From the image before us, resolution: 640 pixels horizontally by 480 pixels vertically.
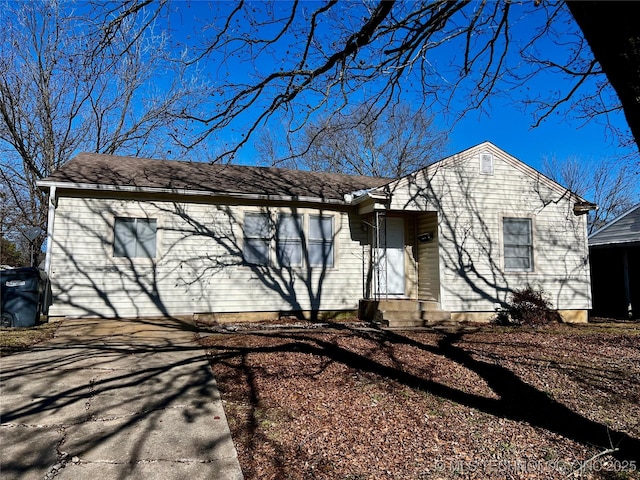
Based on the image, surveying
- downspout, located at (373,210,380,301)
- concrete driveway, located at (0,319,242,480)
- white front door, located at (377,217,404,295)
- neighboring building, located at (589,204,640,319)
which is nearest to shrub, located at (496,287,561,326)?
white front door, located at (377,217,404,295)

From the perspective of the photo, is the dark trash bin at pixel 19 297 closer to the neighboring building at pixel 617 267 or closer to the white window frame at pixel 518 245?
the white window frame at pixel 518 245

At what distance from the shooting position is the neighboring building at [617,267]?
45.7ft

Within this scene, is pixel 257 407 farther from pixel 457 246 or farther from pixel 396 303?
pixel 457 246

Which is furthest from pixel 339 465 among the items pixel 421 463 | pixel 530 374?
pixel 530 374

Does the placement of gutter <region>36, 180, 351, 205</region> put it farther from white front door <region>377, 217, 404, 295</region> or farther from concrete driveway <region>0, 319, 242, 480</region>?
concrete driveway <region>0, 319, 242, 480</region>

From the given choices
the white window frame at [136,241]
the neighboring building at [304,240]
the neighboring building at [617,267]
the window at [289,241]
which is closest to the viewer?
the neighboring building at [304,240]

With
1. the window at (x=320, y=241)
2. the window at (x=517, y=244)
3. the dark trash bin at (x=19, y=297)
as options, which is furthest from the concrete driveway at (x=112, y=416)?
the window at (x=517, y=244)

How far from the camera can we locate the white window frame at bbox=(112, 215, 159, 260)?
9.80 metres

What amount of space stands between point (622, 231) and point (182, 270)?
14.9m

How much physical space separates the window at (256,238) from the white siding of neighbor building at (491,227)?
11.0ft

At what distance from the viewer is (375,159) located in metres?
26.6

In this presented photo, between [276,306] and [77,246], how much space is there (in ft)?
16.0

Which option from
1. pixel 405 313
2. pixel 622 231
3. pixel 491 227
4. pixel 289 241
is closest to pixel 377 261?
pixel 405 313

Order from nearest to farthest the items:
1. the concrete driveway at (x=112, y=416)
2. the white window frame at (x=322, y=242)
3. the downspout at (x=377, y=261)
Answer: the concrete driveway at (x=112, y=416) < the downspout at (x=377, y=261) < the white window frame at (x=322, y=242)
